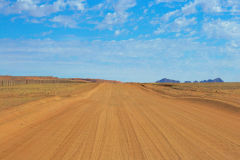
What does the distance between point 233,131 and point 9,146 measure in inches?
275

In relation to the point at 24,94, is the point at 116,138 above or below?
below

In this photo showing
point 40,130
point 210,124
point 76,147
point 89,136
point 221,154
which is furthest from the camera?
point 210,124

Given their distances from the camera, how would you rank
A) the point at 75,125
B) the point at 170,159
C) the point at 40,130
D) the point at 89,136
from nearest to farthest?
the point at 170,159 → the point at 89,136 → the point at 40,130 → the point at 75,125

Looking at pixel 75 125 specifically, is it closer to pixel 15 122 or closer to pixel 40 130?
pixel 40 130

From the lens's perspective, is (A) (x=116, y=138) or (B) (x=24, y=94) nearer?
(A) (x=116, y=138)

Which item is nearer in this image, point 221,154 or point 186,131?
point 221,154

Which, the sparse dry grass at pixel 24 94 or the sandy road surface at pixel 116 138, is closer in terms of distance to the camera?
the sandy road surface at pixel 116 138

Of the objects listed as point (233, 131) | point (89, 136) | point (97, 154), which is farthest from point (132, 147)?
point (233, 131)

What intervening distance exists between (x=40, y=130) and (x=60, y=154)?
9.90 feet

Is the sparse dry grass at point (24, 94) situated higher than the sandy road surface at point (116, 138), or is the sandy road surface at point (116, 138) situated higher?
the sparse dry grass at point (24, 94)

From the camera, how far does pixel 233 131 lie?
29.2 ft

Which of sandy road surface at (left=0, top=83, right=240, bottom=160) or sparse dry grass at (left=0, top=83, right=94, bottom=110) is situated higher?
sparse dry grass at (left=0, top=83, right=94, bottom=110)

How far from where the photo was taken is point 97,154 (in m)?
6.05

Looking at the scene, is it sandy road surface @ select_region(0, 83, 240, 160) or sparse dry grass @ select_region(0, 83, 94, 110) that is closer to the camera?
sandy road surface @ select_region(0, 83, 240, 160)
